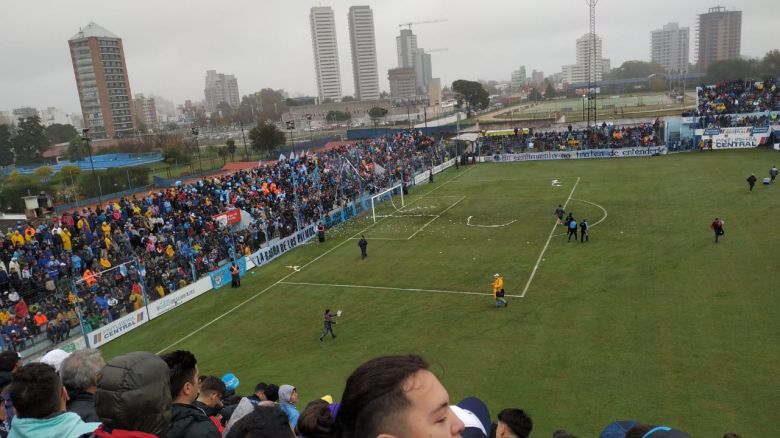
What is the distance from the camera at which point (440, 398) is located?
81.0 inches

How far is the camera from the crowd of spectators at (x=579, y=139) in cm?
5612

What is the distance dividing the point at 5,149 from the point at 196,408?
85.9 meters

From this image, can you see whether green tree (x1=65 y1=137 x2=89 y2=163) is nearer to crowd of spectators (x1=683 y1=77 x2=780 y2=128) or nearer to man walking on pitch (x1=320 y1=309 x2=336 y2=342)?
man walking on pitch (x1=320 y1=309 x2=336 y2=342)

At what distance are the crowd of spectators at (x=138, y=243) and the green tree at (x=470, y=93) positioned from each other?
76967mm

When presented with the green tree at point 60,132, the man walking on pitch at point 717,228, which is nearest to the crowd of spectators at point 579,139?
the man walking on pitch at point 717,228

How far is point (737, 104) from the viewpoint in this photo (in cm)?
5725

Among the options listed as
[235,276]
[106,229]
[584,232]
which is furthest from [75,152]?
[584,232]

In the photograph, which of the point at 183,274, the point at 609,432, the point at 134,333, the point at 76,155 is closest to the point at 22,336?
the point at 134,333

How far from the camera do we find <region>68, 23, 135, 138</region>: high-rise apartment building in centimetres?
13550

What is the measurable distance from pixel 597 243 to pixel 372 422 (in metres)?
26.8

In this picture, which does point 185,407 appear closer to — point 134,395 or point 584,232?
point 134,395

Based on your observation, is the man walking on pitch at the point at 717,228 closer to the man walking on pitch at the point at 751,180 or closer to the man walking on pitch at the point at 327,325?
the man walking on pitch at the point at 751,180

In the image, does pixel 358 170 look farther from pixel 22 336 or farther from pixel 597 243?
pixel 22 336

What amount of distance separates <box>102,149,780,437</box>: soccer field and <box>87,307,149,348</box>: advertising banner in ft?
1.42
